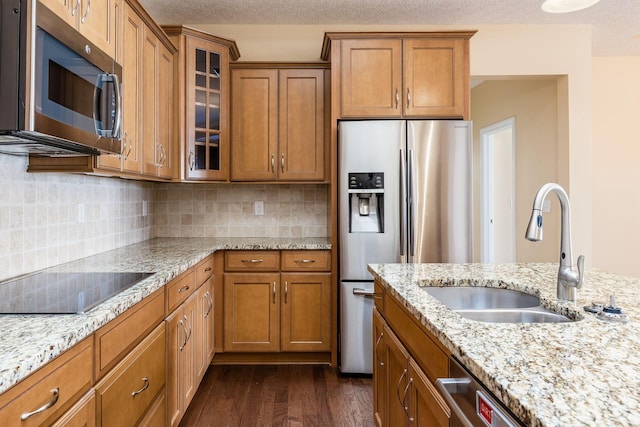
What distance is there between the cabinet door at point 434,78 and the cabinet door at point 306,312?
54.8 inches

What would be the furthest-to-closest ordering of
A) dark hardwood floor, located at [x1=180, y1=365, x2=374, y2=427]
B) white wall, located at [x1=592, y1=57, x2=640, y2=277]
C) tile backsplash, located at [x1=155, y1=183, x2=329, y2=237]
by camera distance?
1. white wall, located at [x1=592, y1=57, x2=640, y2=277]
2. tile backsplash, located at [x1=155, y1=183, x2=329, y2=237]
3. dark hardwood floor, located at [x1=180, y1=365, x2=374, y2=427]

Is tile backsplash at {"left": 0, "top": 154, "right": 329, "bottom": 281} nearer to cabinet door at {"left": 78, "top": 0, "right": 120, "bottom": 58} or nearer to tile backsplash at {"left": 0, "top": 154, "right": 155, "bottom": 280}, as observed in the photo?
tile backsplash at {"left": 0, "top": 154, "right": 155, "bottom": 280}

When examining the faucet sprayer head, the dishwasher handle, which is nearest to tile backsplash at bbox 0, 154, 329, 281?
the dishwasher handle

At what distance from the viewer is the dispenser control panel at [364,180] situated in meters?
2.76

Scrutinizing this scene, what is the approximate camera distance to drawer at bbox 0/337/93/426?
0.81 meters

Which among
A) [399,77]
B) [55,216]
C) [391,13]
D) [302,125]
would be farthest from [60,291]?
[391,13]

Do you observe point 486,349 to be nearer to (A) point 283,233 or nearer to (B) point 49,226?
(B) point 49,226

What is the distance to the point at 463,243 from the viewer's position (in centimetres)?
277

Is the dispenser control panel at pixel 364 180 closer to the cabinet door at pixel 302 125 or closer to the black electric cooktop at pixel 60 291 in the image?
the cabinet door at pixel 302 125

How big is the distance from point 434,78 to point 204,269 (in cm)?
205

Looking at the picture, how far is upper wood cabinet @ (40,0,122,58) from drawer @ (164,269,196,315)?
110 centimetres

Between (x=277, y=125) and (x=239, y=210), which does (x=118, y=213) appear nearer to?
(x=239, y=210)

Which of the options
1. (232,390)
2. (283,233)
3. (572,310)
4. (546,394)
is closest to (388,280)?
(572,310)

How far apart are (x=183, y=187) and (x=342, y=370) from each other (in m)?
1.94
